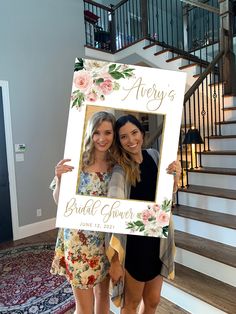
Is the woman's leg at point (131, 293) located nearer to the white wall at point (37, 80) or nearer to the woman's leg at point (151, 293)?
the woman's leg at point (151, 293)

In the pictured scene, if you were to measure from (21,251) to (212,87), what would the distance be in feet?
10.8

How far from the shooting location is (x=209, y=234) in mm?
2045

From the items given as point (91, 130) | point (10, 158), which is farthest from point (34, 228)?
point (91, 130)

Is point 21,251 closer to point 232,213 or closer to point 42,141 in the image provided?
point 42,141

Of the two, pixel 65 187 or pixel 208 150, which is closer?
pixel 65 187

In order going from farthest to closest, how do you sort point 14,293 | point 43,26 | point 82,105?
1. point 43,26
2. point 14,293
3. point 82,105

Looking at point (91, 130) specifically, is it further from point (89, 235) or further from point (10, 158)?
point (10, 158)

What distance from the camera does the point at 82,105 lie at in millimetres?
969

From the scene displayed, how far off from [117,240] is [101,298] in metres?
0.45

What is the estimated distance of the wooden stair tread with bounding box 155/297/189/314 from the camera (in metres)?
1.71

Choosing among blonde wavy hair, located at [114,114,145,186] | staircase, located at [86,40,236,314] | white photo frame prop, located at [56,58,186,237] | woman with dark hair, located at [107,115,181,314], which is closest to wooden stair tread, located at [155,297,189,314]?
staircase, located at [86,40,236,314]

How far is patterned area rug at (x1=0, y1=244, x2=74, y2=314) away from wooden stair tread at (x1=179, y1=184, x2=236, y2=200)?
144cm

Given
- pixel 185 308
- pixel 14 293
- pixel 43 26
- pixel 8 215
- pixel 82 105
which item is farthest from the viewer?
pixel 43 26

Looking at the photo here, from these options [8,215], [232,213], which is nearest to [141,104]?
[232,213]
